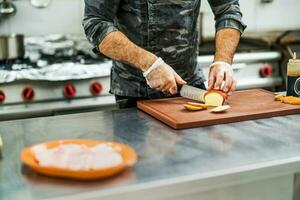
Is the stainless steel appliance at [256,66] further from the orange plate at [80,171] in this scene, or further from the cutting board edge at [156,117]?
the orange plate at [80,171]

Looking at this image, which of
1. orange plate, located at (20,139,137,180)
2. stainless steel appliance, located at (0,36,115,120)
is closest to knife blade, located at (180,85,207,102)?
orange plate, located at (20,139,137,180)

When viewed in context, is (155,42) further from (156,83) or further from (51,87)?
(51,87)

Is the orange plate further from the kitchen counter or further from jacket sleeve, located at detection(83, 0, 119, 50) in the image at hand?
jacket sleeve, located at detection(83, 0, 119, 50)

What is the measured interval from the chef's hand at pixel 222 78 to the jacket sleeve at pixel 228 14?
198 mm

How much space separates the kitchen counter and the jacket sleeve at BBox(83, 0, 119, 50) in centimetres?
27

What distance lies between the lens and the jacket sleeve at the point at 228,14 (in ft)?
4.90

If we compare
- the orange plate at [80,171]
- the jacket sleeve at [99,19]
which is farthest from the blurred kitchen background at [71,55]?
the orange plate at [80,171]

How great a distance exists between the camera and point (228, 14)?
1.50 metres

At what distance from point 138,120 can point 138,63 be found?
0.18 metres

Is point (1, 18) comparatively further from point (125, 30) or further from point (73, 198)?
point (73, 198)

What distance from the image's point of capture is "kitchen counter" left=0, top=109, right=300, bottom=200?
0.74 meters

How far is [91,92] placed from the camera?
1984mm

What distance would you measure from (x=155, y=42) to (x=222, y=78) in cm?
25

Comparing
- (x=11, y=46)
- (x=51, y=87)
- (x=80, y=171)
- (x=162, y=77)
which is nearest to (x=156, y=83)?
(x=162, y=77)
